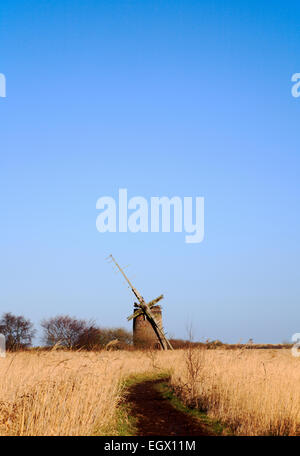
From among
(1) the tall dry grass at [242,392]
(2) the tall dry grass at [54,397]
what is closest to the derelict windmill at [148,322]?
(1) the tall dry grass at [242,392]

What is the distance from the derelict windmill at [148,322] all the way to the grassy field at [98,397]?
1998cm

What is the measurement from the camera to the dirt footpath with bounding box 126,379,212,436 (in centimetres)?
848

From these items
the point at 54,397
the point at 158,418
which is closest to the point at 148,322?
the point at 158,418

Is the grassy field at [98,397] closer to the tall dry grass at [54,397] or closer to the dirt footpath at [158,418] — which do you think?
the tall dry grass at [54,397]

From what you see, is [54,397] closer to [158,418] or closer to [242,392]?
[158,418]

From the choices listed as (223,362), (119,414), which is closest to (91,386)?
(119,414)

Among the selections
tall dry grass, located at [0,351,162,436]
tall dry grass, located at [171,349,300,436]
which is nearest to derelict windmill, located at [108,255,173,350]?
tall dry grass, located at [171,349,300,436]

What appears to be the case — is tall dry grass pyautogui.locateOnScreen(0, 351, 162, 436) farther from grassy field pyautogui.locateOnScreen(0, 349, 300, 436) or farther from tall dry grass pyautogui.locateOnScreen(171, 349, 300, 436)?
tall dry grass pyautogui.locateOnScreen(171, 349, 300, 436)

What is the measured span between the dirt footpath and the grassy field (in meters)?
0.55

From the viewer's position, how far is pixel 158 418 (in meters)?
9.76

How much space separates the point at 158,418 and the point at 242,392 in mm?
1933

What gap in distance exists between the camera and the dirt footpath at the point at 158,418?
8484mm

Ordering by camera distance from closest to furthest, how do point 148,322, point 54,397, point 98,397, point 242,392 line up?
point 54,397
point 98,397
point 242,392
point 148,322
